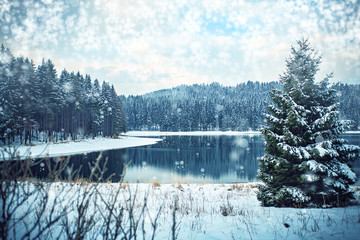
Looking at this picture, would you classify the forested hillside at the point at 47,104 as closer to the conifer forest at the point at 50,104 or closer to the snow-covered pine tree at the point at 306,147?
the conifer forest at the point at 50,104

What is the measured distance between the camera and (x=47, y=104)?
40.1 metres

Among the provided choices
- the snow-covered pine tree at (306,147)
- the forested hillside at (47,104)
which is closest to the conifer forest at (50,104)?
the forested hillside at (47,104)

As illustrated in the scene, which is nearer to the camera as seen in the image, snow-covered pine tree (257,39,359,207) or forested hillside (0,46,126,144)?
snow-covered pine tree (257,39,359,207)

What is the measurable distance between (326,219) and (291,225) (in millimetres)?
1139

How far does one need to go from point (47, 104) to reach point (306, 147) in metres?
45.2

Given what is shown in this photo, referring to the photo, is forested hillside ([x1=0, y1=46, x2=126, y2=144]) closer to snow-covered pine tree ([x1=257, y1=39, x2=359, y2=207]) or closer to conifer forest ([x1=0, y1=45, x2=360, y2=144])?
conifer forest ([x1=0, y1=45, x2=360, y2=144])

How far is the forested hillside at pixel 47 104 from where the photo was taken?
3388 centimetres

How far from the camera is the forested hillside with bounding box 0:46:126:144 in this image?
33.9 m

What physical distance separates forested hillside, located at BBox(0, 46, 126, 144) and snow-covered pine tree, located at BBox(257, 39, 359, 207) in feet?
97.6

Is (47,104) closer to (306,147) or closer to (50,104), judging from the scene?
(50,104)

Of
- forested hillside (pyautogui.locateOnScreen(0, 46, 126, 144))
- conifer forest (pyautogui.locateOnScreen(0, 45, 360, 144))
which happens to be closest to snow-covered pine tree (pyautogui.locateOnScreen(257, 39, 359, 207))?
conifer forest (pyautogui.locateOnScreen(0, 45, 360, 144))

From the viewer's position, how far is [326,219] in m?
5.12

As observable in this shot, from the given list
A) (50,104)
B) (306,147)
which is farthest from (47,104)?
(306,147)

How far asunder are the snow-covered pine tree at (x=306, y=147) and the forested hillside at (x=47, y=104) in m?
29.8
